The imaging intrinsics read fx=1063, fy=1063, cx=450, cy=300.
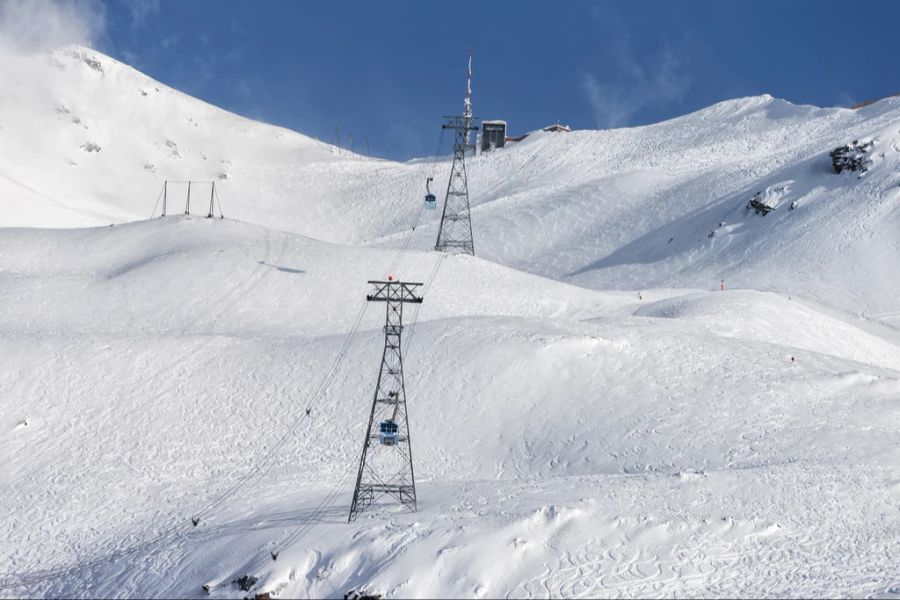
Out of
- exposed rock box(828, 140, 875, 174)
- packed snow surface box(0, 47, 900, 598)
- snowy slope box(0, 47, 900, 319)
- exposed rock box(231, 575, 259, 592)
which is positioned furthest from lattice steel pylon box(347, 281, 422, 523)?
exposed rock box(828, 140, 875, 174)

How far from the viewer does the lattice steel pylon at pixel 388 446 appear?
37844 millimetres

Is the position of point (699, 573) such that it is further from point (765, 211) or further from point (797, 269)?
point (765, 211)

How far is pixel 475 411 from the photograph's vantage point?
5031 cm

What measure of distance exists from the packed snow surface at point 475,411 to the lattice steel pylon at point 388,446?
829 mm

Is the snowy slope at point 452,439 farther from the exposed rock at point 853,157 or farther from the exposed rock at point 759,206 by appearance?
the exposed rock at point 853,157

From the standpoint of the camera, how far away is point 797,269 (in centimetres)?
9138

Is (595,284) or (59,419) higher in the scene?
(595,284)

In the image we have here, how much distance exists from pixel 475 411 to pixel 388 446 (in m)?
5.29

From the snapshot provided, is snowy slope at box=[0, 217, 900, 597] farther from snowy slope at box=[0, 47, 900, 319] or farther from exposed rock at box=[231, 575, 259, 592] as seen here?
snowy slope at box=[0, 47, 900, 319]

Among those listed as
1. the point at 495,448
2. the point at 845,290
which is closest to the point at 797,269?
the point at 845,290

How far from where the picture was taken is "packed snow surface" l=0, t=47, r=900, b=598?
3428 centimetres

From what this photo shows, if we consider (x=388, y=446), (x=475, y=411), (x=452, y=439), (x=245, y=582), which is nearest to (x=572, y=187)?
(x=475, y=411)

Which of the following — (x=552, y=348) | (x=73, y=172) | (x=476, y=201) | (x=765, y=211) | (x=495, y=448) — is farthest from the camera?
(x=73, y=172)

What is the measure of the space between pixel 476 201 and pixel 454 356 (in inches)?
3119
